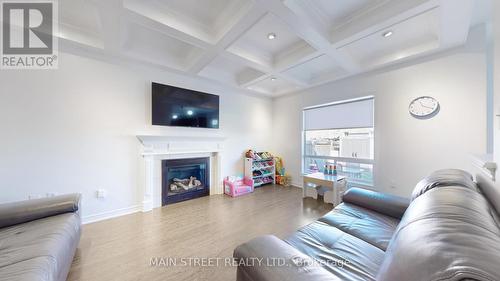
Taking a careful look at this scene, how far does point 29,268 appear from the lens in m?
1.02

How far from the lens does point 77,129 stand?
2465mm

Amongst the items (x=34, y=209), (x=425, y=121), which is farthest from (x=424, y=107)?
(x=34, y=209)

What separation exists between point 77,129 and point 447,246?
3649mm

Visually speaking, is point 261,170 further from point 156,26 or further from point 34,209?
point 34,209

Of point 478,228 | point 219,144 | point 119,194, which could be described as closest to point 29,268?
point 119,194

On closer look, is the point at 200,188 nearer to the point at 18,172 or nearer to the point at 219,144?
the point at 219,144

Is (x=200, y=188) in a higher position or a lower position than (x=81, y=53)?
lower

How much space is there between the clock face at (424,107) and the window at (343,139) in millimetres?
610

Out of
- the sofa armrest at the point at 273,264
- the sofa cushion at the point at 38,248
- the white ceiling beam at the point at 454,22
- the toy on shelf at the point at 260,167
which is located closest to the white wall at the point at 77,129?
the sofa cushion at the point at 38,248

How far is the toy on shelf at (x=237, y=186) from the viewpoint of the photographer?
12.2 ft

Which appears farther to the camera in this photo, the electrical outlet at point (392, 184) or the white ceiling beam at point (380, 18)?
the electrical outlet at point (392, 184)

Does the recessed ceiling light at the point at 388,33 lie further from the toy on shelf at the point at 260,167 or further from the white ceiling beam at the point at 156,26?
the toy on shelf at the point at 260,167

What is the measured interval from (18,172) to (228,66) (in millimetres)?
3385

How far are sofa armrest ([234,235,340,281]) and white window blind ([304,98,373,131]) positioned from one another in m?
3.28
